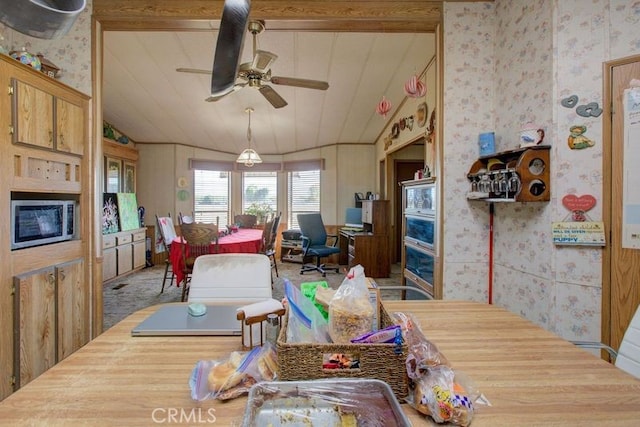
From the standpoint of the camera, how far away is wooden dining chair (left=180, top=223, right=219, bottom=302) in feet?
11.1

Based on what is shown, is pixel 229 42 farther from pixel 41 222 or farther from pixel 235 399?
pixel 41 222

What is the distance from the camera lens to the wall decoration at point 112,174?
5.04 m

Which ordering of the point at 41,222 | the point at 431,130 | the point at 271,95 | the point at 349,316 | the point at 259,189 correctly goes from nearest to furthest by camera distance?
the point at 349,316, the point at 41,222, the point at 271,95, the point at 431,130, the point at 259,189

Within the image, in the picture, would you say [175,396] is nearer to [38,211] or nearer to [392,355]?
[392,355]

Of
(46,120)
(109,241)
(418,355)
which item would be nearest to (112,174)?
(109,241)

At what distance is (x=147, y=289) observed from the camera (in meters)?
4.39

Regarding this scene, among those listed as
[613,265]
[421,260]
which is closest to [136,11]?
[421,260]

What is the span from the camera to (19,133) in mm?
1740

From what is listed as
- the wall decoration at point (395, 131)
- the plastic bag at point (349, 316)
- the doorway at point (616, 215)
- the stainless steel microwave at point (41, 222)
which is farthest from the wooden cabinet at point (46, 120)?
the wall decoration at point (395, 131)

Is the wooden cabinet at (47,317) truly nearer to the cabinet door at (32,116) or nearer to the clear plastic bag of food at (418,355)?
the cabinet door at (32,116)

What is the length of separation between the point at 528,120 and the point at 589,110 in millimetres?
298

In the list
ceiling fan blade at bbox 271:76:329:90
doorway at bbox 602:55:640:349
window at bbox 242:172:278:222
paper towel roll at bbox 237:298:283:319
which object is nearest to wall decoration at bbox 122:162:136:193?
window at bbox 242:172:278:222

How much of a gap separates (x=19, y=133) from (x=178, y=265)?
215 cm

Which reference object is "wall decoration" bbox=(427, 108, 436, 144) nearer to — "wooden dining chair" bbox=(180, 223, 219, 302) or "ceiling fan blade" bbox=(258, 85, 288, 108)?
"ceiling fan blade" bbox=(258, 85, 288, 108)
